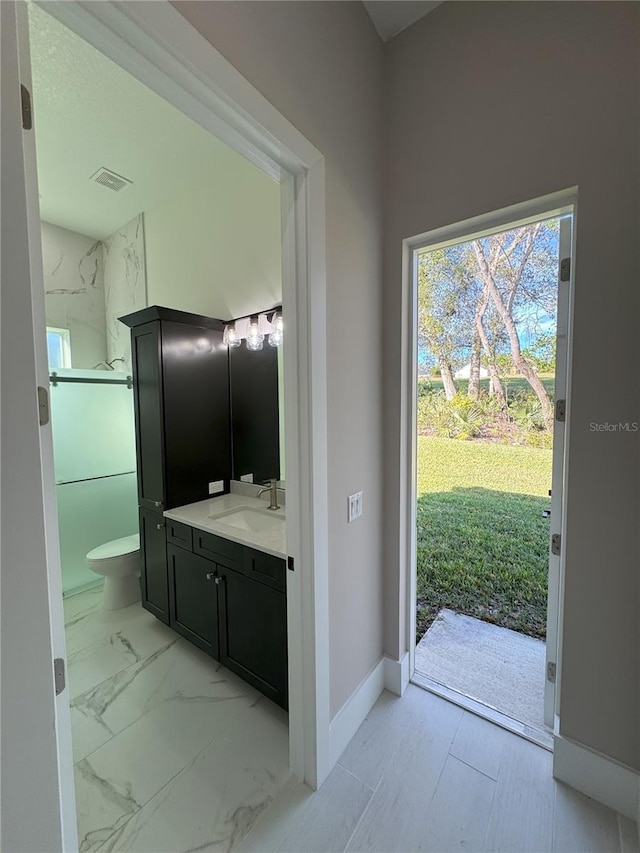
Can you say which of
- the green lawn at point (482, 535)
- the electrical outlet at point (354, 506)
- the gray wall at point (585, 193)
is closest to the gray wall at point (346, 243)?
the electrical outlet at point (354, 506)

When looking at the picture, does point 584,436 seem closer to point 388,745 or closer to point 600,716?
point 600,716

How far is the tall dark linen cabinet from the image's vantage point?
2.24 metres

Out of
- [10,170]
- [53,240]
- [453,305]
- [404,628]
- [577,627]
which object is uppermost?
[53,240]

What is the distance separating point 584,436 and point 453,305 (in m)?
1.04

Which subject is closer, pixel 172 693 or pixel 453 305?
pixel 172 693

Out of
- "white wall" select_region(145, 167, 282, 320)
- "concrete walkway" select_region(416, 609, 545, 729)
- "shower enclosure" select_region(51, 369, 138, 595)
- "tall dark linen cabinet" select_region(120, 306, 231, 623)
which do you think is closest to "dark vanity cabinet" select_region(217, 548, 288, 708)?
"tall dark linen cabinet" select_region(120, 306, 231, 623)

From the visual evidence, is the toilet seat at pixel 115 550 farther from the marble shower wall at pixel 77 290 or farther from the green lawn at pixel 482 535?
the green lawn at pixel 482 535

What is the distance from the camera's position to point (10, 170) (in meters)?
0.55

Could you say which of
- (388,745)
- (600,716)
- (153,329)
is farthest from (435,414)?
(153,329)

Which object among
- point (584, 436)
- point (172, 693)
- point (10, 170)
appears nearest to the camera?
point (10, 170)

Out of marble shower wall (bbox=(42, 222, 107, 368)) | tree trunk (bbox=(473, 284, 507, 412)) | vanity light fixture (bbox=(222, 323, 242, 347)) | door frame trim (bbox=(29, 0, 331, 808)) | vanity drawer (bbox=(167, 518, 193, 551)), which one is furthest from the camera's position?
marble shower wall (bbox=(42, 222, 107, 368))

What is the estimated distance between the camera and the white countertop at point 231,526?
1.68 metres

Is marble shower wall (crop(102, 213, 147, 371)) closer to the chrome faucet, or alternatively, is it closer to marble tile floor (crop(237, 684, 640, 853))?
the chrome faucet

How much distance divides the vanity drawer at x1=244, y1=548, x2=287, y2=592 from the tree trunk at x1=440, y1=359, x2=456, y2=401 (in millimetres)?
1356
